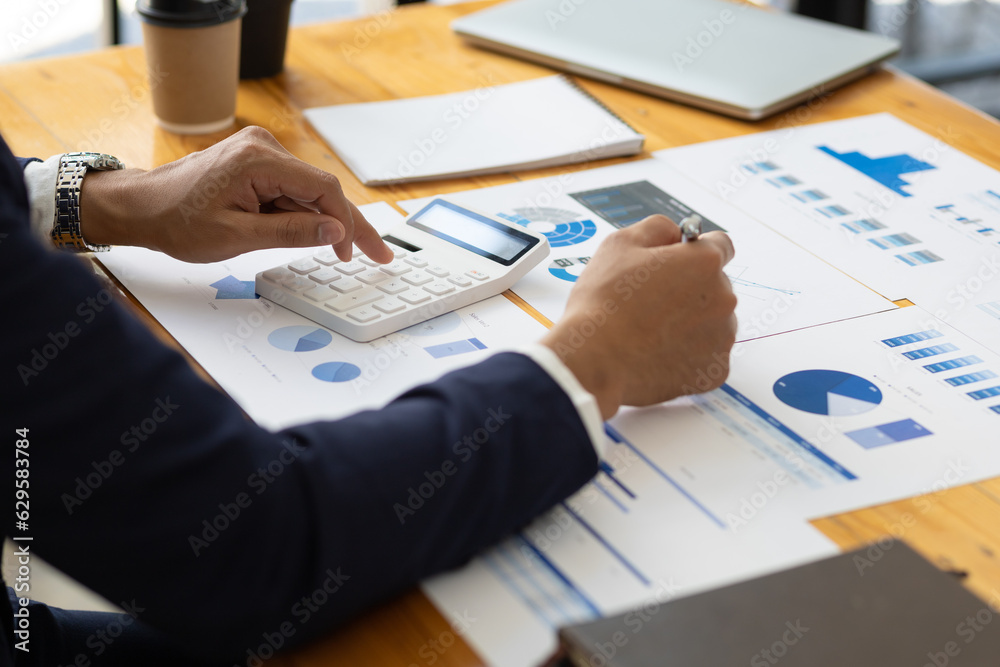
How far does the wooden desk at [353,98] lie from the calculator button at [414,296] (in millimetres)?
209

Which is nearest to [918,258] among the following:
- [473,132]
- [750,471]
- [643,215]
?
[643,215]

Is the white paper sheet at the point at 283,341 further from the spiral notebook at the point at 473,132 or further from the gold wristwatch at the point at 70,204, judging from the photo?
the spiral notebook at the point at 473,132

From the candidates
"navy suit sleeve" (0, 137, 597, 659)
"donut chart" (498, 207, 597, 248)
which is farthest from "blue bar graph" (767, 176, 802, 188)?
"navy suit sleeve" (0, 137, 597, 659)

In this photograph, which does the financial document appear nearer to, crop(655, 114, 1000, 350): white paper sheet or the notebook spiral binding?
crop(655, 114, 1000, 350): white paper sheet

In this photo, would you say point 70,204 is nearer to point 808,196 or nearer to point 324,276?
point 324,276

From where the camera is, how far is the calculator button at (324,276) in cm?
84

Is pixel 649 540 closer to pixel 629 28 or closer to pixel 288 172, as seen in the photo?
pixel 288 172

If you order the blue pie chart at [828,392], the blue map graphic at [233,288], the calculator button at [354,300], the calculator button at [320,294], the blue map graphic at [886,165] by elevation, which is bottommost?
the blue map graphic at [233,288]

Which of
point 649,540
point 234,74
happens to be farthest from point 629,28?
point 649,540

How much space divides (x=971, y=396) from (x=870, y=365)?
0.08 m

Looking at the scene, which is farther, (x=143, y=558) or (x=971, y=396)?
(x=971, y=396)

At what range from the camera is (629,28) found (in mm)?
1411

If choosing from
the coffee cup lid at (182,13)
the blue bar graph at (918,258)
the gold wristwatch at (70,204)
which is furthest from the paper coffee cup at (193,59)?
the blue bar graph at (918,258)

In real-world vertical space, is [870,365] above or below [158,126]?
above
